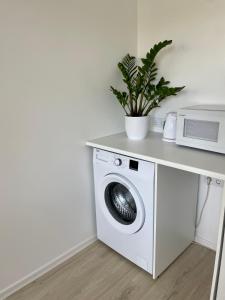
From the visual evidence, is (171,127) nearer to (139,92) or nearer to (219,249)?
(139,92)

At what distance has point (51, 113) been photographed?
1.59 meters

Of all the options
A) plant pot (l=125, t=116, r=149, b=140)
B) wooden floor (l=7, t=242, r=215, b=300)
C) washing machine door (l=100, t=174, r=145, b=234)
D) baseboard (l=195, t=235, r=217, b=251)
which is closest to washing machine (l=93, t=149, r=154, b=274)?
washing machine door (l=100, t=174, r=145, b=234)

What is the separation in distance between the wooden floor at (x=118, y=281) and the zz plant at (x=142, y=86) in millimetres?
1219

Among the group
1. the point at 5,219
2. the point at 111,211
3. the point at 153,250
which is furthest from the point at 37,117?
the point at 153,250

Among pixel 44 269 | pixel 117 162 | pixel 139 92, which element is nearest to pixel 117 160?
pixel 117 162

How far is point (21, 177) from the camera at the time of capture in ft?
4.95

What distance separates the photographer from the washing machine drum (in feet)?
5.91

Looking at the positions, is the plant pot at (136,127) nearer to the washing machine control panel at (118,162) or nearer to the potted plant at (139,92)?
the potted plant at (139,92)

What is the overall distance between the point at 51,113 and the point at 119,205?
0.90 m

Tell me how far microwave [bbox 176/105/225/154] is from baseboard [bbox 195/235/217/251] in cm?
94

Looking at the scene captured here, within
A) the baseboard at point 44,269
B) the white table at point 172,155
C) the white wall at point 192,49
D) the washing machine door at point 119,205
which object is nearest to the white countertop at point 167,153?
the white table at point 172,155

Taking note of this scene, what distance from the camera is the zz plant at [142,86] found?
1.77 meters

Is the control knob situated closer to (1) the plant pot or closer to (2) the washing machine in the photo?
(2) the washing machine

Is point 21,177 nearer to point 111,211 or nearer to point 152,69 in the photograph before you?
point 111,211
